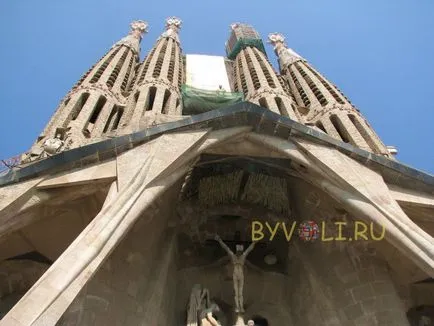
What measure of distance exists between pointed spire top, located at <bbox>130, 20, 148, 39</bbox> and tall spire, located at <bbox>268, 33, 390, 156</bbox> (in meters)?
8.24

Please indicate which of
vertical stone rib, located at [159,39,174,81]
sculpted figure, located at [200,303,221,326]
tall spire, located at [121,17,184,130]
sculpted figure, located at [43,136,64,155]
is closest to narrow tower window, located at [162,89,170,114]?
tall spire, located at [121,17,184,130]

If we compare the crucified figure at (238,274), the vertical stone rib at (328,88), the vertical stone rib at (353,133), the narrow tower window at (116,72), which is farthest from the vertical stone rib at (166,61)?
the crucified figure at (238,274)

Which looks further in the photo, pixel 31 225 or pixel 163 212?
pixel 163 212

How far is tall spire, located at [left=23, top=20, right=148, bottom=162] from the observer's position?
13133 millimetres

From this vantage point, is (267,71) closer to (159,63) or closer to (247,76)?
(247,76)

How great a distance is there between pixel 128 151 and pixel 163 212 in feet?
6.02

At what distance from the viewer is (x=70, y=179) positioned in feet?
26.0

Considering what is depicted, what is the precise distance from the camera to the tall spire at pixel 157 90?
15.9 meters

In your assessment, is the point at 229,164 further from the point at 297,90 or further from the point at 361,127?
the point at 297,90

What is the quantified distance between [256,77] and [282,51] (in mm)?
6133

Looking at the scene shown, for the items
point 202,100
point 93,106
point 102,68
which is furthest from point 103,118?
point 102,68

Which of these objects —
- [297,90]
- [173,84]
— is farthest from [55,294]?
[297,90]

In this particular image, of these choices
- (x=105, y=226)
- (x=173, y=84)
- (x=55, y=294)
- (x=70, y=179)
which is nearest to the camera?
(x=55, y=294)

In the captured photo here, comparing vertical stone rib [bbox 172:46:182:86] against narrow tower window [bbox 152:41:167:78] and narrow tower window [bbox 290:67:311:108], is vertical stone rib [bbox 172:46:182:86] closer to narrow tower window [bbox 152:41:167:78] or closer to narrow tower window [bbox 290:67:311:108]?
narrow tower window [bbox 152:41:167:78]
